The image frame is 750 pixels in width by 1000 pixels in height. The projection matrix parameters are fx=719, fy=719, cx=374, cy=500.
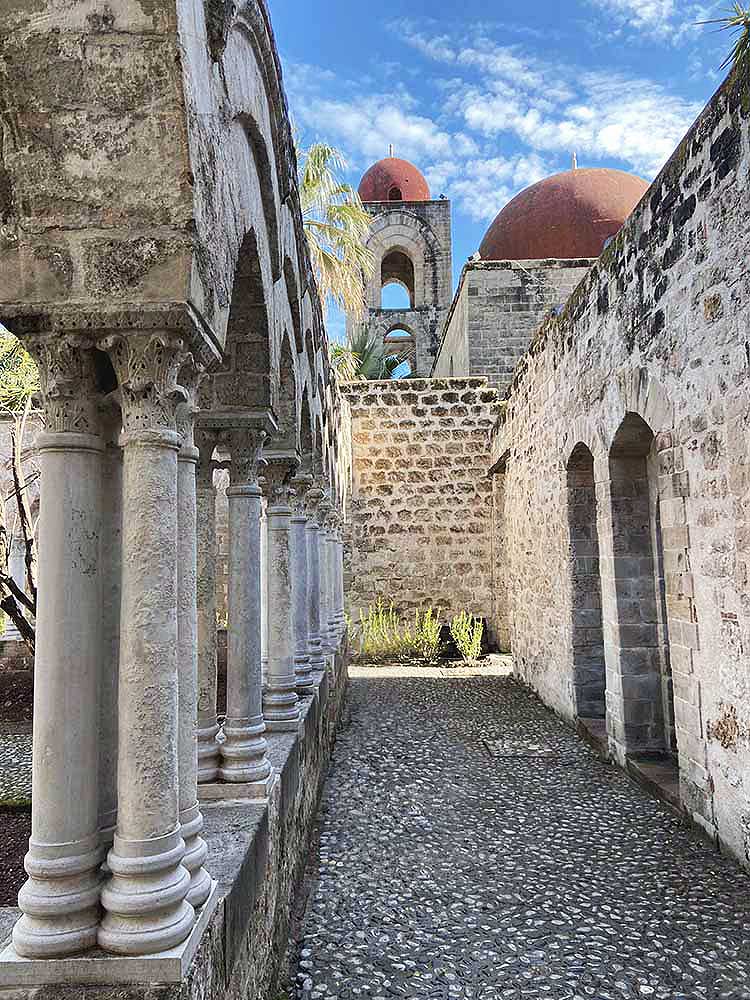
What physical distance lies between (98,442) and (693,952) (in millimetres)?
2805

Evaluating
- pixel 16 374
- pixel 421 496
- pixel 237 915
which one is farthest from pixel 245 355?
pixel 421 496

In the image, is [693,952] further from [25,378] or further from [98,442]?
[25,378]

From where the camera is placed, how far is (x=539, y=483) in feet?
24.7

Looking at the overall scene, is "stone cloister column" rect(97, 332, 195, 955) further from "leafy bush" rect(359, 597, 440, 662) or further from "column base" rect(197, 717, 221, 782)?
"leafy bush" rect(359, 597, 440, 662)

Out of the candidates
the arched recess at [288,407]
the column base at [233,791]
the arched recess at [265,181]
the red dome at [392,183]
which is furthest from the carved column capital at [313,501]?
the red dome at [392,183]

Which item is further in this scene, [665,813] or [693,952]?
[665,813]

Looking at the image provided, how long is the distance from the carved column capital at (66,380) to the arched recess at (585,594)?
16.4 feet

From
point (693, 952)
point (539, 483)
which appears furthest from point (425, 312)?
point (693, 952)

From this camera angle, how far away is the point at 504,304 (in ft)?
41.4

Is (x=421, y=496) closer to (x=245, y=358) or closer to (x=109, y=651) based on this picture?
(x=245, y=358)

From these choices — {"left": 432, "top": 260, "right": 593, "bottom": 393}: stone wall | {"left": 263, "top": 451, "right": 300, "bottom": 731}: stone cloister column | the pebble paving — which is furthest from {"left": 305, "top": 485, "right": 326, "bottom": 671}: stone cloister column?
{"left": 432, "top": 260, "right": 593, "bottom": 393}: stone wall

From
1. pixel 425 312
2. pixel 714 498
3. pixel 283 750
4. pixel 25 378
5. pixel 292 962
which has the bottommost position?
pixel 292 962

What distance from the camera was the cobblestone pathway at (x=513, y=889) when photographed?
8.53 feet

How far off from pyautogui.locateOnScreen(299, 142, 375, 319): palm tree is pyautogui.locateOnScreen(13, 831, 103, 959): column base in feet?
27.3
